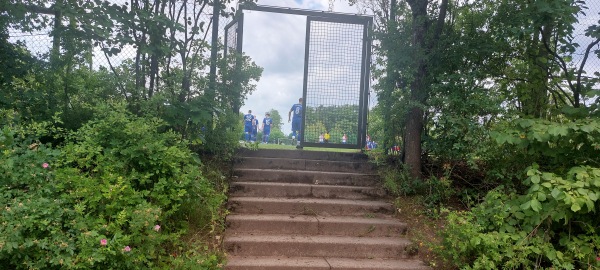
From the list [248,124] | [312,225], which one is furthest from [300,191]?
[248,124]

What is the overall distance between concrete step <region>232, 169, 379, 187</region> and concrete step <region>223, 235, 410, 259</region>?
1.29 metres

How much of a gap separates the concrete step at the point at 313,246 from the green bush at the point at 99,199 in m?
0.50

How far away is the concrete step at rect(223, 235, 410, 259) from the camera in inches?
151

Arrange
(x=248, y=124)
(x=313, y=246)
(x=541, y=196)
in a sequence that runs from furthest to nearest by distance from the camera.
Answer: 1. (x=248, y=124)
2. (x=313, y=246)
3. (x=541, y=196)

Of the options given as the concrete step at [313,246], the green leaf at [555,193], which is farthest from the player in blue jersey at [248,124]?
the green leaf at [555,193]

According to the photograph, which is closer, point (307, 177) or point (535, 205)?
point (535, 205)

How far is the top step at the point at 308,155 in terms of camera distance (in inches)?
230

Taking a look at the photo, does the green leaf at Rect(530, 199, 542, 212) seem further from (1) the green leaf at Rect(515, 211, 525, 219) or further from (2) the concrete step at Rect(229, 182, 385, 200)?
(2) the concrete step at Rect(229, 182, 385, 200)

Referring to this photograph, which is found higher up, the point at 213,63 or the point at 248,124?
the point at 213,63

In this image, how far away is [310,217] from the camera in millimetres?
4508

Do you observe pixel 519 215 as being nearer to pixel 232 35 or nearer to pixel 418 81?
pixel 418 81

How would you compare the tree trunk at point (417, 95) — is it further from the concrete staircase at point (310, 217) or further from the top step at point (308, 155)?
the top step at point (308, 155)

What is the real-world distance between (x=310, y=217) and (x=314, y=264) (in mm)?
858

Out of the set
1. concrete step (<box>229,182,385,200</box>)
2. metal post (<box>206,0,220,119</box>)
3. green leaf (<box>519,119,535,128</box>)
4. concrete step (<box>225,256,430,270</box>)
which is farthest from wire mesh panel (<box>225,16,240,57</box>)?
green leaf (<box>519,119,535,128</box>)
